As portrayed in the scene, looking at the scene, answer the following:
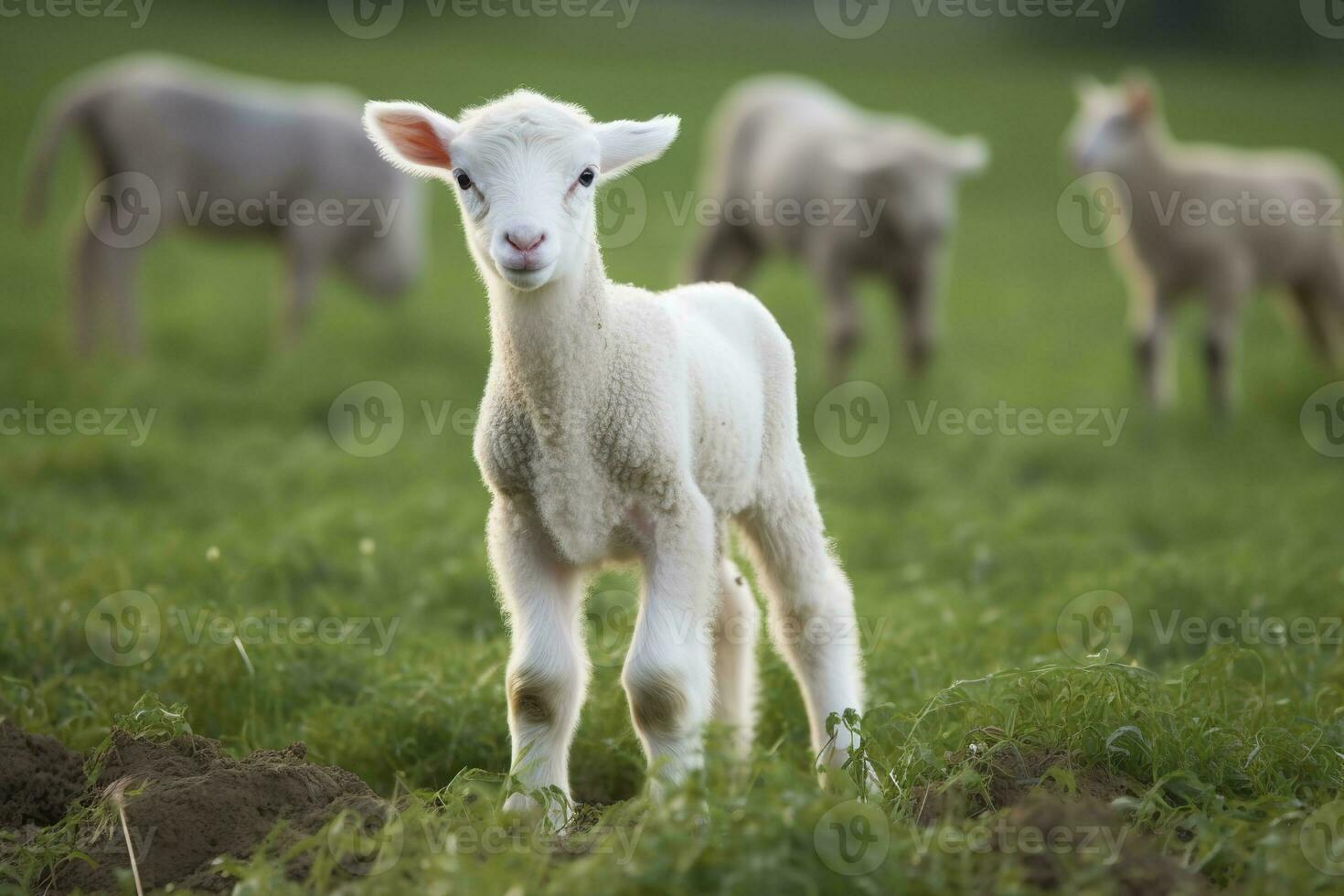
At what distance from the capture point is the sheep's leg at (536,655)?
3803 mm

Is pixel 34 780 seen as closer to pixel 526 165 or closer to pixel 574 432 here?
pixel 574 432

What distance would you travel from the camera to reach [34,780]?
398 centimetres

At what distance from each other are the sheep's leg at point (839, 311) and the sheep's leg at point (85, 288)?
5.55 metres

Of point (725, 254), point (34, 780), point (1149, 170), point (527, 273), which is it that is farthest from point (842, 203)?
point (34, 780)

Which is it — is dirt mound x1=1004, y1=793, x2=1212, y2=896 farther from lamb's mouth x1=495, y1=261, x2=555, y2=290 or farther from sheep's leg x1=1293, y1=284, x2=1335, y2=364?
sheep's leg x1=1293, y1=284, x2=1335, y2=364

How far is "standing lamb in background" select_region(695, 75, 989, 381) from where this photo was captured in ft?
34.6

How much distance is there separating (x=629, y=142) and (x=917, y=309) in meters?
7.27

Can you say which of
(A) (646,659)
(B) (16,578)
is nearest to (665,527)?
(A) (646,659)

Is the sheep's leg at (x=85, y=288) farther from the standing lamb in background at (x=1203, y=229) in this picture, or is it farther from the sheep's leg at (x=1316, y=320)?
the sheep's leg at (x=1316, y=320)

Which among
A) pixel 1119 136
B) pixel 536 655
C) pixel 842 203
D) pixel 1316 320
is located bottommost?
pixel 536 655

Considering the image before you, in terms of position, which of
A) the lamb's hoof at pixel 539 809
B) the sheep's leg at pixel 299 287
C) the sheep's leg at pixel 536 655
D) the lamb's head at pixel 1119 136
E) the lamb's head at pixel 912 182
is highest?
the lamb's head at pixel 1119 136

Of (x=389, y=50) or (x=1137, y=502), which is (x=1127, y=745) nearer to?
(x=1137, y=502)

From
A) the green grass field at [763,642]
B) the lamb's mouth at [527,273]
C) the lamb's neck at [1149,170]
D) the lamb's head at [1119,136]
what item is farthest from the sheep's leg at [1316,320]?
the lamb's mouth at [527,273]

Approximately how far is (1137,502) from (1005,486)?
0.78 m
